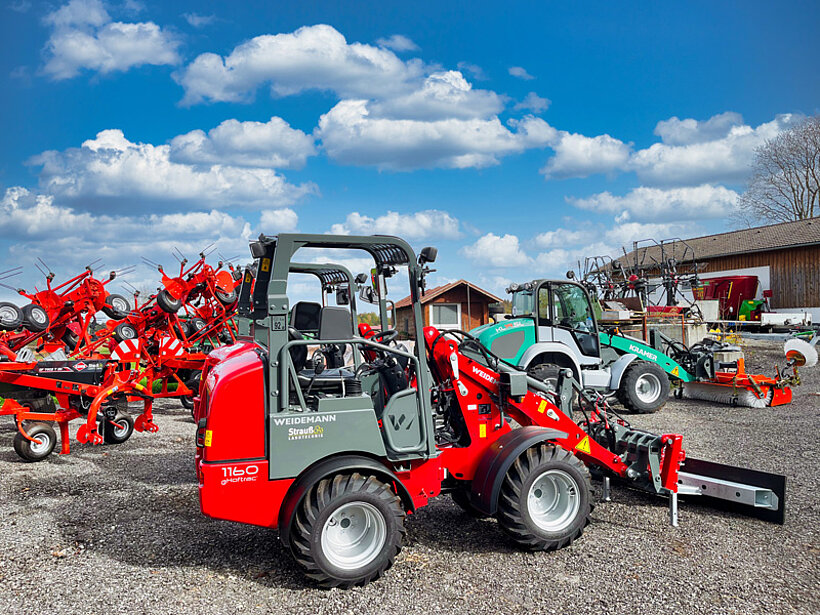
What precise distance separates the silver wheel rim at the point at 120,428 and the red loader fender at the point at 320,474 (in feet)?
21.0

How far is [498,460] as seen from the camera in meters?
4.86

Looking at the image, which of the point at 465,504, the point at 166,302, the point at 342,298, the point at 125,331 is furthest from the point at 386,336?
the point at 125,331

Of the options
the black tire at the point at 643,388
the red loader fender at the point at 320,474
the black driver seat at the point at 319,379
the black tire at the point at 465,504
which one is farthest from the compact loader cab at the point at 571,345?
the red loader fender at the point at 320,474

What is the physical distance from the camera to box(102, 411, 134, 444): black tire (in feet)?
31.6

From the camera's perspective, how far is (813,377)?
15.2 m

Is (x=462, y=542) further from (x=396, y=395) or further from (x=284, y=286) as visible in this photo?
(x=284, y=286)

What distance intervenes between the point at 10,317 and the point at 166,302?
8.99 ft

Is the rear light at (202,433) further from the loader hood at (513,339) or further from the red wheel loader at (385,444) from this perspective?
the loader hood at (513,339)

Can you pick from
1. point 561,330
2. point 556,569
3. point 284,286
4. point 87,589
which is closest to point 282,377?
point 284,286

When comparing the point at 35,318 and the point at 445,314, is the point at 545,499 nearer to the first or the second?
the point at 35,318

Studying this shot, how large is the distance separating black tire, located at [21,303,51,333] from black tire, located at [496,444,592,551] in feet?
35.0

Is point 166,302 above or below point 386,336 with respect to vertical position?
above

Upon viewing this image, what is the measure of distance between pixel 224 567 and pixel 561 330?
7845mm

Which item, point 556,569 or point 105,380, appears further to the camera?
point 105,380
